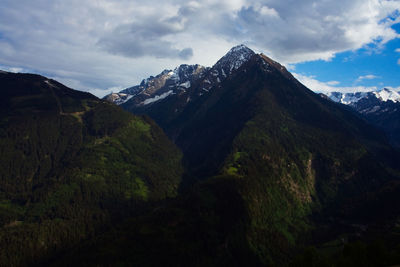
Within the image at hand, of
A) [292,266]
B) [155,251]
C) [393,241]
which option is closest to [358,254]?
[292,266]

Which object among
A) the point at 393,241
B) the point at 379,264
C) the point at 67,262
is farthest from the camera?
the point at 67,262

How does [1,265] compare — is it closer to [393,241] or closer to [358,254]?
[358,254]

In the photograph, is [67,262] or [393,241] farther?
[67,262]

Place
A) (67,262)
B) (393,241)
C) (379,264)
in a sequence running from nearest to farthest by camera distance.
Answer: (379,264) < (393,241) < (67,262)

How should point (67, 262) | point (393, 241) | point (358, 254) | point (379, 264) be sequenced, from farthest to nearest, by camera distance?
point (67, 262) → point (393, 241) → point (358, 254) → point (379, 264)

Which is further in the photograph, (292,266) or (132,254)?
(132,254)

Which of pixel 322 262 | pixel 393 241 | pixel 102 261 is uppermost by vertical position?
pixel 322 262

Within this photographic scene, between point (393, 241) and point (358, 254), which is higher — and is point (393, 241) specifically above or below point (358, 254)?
below

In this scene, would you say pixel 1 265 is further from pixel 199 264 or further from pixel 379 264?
pixel 379 264

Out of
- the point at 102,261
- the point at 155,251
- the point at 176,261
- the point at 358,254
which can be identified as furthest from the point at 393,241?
the point at 102,261
